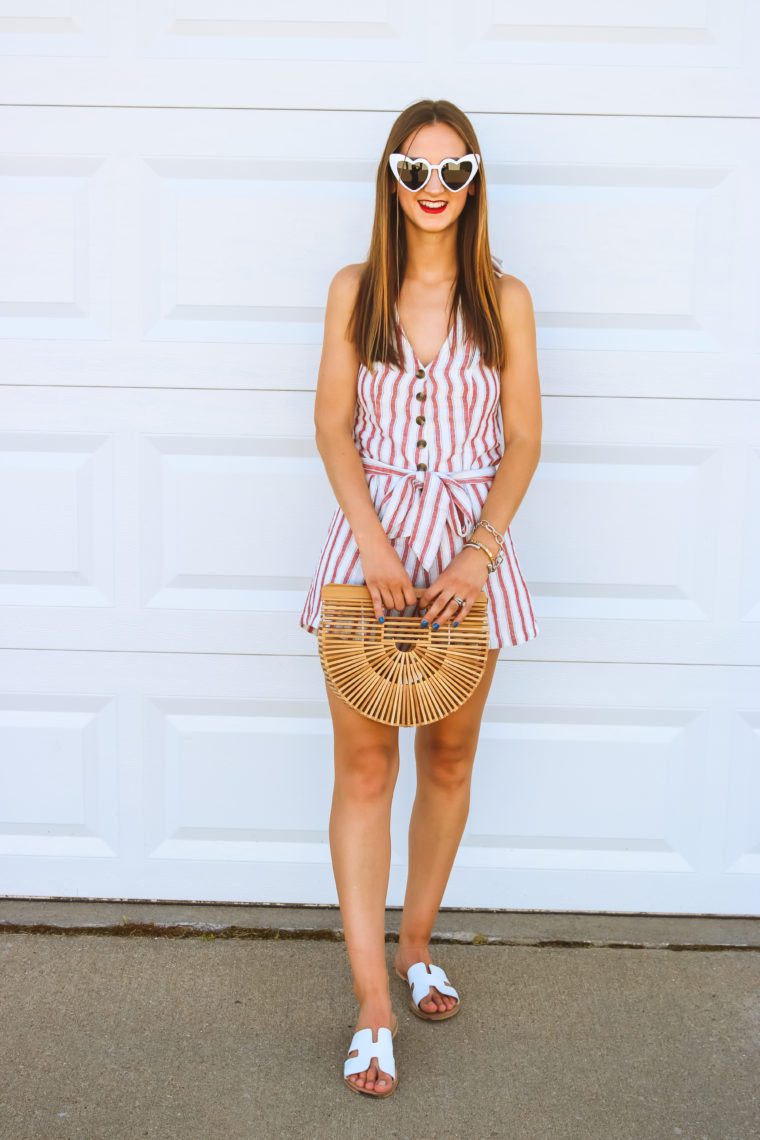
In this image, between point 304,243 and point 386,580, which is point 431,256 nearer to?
point 304,243

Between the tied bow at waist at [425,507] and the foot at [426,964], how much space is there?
2.79 ft

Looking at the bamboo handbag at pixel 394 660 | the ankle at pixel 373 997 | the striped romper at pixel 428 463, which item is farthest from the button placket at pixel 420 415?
the ankle at pixel 373 997

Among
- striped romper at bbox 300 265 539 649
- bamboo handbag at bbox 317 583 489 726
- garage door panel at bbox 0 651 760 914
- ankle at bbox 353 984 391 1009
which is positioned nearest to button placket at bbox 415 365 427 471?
striped romper at bbox 300 265 539 649

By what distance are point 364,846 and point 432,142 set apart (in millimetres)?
1291

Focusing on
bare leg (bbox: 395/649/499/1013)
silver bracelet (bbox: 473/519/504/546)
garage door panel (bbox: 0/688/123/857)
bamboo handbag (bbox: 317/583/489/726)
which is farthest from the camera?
garage door panel (bbox: 0/688/123/857)

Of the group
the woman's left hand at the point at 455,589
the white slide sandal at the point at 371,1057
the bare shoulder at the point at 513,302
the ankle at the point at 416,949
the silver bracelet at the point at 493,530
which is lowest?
the white slide sandal at the point at 371,1057

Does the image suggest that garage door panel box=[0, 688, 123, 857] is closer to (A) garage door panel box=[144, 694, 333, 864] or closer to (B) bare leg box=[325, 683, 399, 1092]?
(A) garage door panel box=[144, 694, 333, 864]

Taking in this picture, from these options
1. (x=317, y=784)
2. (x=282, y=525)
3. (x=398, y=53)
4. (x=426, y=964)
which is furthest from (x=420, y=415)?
(x=426, y=964)

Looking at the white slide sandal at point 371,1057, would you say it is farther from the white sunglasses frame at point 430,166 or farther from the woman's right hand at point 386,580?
the white sunglasses frame at point 430,166

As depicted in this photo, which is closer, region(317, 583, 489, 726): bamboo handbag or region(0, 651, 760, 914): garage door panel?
region(317, 583, 489, 726): bamboo handbag

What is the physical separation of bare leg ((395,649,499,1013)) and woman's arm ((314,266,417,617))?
319mm

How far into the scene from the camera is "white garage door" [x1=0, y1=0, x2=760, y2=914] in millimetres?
2291

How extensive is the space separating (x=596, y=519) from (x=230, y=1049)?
1363 millimetres

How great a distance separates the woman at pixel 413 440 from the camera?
1.89 metres
